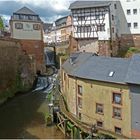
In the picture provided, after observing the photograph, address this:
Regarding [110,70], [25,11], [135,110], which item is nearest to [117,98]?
[135,110]

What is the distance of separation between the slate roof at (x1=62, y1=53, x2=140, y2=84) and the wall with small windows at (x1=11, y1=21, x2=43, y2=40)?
3049 cm

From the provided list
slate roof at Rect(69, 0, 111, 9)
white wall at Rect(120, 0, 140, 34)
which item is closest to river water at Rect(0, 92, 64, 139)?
slate roof at Rect(69, 0, 111, 9)

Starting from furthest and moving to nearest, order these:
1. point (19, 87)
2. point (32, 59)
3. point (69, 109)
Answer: point (32, 59) < point (19, 87) < point (69, 109)

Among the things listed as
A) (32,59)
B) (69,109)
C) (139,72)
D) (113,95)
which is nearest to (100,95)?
(113,95)

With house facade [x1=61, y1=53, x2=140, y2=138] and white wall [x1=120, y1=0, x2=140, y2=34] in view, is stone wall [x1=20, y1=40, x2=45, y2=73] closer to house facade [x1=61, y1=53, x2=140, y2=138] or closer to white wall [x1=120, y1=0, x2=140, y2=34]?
white wall [x1=120, y1=0, x2=140, y2=34]

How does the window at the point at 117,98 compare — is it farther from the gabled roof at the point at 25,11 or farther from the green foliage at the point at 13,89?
the gabled roof at the point at 25,11

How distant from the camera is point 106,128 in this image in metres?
26.1

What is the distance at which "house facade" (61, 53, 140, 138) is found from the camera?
23844 mm

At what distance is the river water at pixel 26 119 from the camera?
95.5ft

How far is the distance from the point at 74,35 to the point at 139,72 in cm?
3280

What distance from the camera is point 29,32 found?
6116cm

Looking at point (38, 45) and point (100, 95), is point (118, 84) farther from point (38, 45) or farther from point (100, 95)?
point (38, 45)

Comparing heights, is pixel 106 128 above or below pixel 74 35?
below

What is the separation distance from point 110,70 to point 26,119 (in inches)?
471
